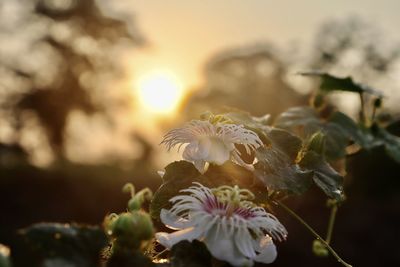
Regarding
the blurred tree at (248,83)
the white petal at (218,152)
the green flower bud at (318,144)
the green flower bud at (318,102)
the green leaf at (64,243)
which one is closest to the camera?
the green leaf at (64,243)

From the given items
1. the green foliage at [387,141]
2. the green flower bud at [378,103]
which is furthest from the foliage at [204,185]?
the green flower bud at [378,103]

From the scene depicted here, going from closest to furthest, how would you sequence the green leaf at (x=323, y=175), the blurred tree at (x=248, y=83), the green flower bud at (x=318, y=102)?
the green leaf at (x=323, y=175) → the green flower bud at (x=318, y=102) → the blurred tree at (x=248, y=83)

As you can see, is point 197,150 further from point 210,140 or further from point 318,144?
point 318,144

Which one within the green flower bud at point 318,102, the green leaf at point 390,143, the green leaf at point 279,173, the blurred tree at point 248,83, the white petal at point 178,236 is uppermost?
the blurred tree at point 248,83

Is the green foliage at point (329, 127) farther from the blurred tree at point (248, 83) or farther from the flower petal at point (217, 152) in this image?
the blurred tree at point (248, 83)

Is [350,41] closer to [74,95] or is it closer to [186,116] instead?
[186,116]

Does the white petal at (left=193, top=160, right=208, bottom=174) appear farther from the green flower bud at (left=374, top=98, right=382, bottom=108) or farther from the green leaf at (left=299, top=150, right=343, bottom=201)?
the green flower bud at (left=374, top=98, right=382, bottom=108)

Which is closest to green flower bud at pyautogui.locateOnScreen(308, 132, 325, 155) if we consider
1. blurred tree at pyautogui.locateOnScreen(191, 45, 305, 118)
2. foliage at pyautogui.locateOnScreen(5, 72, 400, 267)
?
foliage at pyautogui.locateOnScreen(5, 72, 400, 267)

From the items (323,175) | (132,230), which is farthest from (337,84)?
(132,230)

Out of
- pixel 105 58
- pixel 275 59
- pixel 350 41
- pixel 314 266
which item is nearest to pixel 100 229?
pixel 314 266
